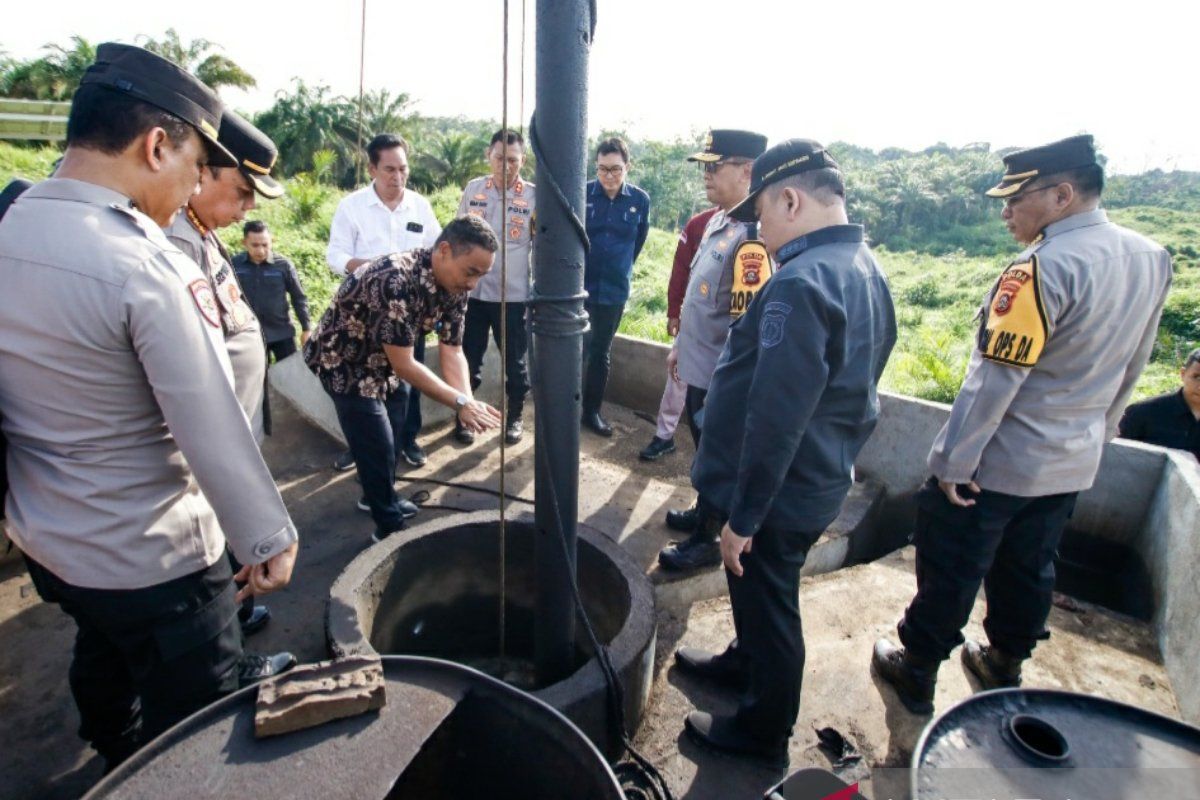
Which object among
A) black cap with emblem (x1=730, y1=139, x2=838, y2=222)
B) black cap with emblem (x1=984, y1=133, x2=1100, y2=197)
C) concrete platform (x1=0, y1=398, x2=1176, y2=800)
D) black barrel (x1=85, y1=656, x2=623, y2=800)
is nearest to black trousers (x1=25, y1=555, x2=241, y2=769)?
black barrel (x1=85, y1=656, x2=623, y2=800)

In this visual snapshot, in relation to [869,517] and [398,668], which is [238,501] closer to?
[398,668]

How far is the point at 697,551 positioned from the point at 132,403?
262 centimetres

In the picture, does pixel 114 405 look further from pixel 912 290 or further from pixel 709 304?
pixel 912 290

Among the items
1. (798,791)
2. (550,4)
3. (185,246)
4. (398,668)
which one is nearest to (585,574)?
(398,668)

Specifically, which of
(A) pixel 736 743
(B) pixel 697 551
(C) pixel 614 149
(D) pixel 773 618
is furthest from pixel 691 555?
(C) pixel 614 149

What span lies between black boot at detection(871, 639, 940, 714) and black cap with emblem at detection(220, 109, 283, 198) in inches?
125

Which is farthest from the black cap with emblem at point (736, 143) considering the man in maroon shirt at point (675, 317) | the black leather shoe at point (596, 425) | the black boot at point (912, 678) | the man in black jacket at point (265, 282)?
the man in black jacket at point (265, 282)

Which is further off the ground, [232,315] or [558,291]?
[558,291]

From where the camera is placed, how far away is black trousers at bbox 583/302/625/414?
495 cm

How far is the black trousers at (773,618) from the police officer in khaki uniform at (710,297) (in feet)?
3.34

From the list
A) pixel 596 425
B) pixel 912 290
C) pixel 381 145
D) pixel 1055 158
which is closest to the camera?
pixel 1055 158

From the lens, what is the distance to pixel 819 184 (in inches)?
81.4

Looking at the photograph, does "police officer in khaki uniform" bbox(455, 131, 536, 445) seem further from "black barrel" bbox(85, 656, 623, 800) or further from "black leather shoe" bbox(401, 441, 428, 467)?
"black barrel" bbox(85, 656, 623, 800)

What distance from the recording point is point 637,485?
173 inches
